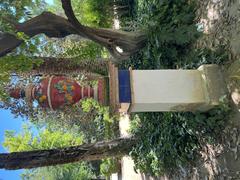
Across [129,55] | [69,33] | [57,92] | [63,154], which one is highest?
[129,55]

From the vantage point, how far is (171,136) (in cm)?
657

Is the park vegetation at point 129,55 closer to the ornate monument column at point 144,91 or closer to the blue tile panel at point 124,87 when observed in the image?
the ornate monument column at point 144,91

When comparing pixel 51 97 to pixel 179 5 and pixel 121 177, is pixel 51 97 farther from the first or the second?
pixel 121 177

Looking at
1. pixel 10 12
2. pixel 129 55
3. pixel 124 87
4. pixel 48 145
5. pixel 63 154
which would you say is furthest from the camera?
pixel 48 145

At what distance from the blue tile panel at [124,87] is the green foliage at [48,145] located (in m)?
5.99

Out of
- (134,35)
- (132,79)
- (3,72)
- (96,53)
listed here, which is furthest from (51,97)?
(96,53)

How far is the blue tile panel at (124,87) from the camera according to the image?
501 centimetres

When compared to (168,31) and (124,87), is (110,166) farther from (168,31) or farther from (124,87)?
(124,87)

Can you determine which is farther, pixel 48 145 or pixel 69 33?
pixel 48 145

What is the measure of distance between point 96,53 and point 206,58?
3476mm

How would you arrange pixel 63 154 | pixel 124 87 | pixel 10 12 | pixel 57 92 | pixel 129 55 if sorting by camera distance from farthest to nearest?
1. pixel 129 55
2. pixel 63 154
3. pixel 57 92
4. pixel 124 87
5. pixel 10 12

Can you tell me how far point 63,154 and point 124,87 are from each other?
2929 mm

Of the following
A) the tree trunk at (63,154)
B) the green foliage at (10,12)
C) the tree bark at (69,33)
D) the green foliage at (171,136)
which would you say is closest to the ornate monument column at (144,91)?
the green foliage at (171,136)

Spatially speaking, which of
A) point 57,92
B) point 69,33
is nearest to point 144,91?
point 57,92
